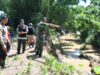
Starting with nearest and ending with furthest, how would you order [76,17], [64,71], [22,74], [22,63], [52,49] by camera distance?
[22,74] < [64,71] < [22,63] < [52,49] < [76,17]

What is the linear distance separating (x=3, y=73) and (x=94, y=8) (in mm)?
19217

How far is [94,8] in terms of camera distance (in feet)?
72.3

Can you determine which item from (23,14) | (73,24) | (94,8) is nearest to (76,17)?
(73,24)

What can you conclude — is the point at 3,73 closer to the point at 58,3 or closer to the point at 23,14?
the point at 58,3

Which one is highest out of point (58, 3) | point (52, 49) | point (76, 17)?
point (58, 3)

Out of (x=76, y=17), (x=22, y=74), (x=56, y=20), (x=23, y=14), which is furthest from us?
(x=23, y=14)

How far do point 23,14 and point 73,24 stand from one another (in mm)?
7831

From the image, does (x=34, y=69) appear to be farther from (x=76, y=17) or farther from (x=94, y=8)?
(x=94, y=8)

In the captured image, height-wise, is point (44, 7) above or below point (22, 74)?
above

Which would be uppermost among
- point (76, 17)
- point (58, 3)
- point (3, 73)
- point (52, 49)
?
point (58, 3)

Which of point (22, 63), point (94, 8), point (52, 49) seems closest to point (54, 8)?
point (94, 8)

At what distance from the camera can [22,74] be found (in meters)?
4.91

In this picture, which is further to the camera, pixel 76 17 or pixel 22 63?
pixel 76 17

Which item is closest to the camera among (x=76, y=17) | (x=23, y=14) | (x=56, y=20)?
(x=76, y=17)
